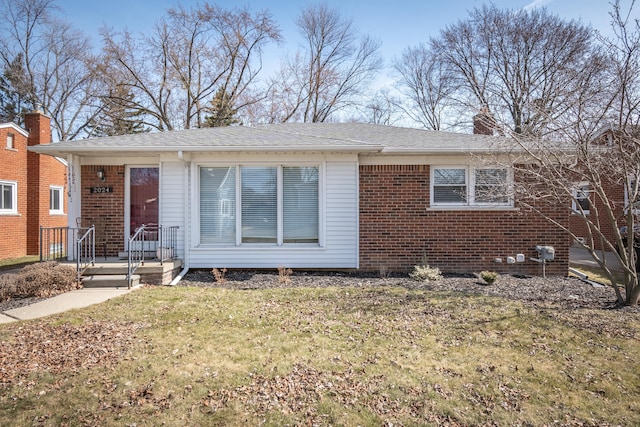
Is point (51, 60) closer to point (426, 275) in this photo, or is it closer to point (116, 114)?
point (116, 114)

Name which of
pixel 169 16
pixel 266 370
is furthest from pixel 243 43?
pixel 266 370

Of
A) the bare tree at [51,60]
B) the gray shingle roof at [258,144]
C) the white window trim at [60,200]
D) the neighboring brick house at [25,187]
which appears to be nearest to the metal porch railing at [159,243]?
the gray shingle roof at [258,144]

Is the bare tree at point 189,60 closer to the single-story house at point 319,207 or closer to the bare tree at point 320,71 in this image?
the bare tree at point 320,71

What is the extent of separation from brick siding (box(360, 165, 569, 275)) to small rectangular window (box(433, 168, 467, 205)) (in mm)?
230

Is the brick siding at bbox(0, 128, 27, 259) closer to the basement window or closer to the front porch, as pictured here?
the front porch

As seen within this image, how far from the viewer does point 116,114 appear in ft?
76.1

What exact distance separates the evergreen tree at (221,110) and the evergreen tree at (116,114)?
4.26 metres

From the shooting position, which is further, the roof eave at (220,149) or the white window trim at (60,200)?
the white window trim at (60,200)

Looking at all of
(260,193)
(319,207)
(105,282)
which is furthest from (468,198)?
(105,282)

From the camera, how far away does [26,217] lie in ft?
48.9

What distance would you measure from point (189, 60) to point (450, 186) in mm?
20114

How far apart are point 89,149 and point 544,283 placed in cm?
999

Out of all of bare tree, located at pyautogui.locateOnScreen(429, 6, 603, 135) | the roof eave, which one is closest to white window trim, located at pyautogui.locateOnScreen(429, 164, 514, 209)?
the roof eave

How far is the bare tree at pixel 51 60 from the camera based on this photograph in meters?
22.7
